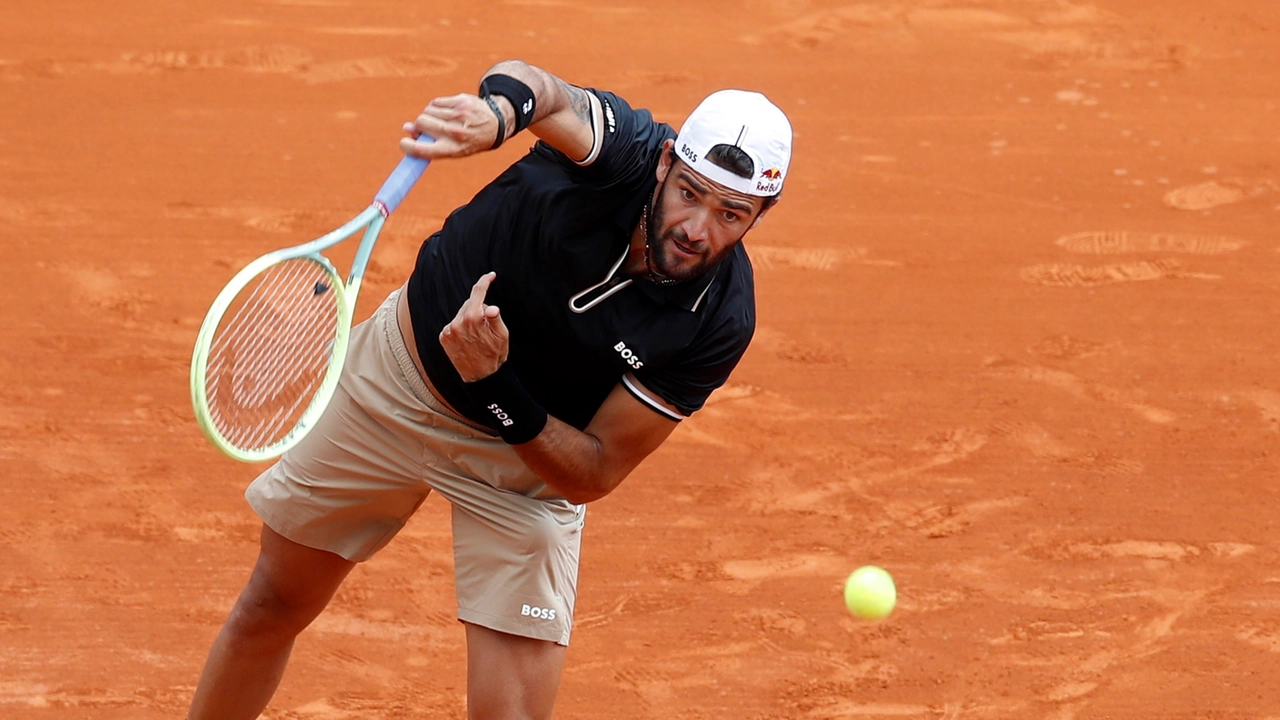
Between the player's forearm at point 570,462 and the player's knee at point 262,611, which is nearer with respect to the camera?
the player's forearm at point 570,462

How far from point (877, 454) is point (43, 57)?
562cm

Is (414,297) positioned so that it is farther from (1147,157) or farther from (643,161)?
(1147,157)

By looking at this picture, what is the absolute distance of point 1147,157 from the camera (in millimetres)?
8391

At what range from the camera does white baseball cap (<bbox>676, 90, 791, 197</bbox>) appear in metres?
3.49

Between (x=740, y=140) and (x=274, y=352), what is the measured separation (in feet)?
4.06

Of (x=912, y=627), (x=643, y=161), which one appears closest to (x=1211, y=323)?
(x=912, y=627)

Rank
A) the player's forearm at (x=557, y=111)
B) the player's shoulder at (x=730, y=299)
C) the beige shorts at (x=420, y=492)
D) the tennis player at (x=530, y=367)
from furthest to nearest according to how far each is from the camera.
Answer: the beige shorts at (x=420, y=492) < the player's shoulder at (x=730, y=299) < the tennis player at (x=530, y=367) < the player's forearm at (x=557, y=111)

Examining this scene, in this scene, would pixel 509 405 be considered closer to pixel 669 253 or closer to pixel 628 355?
pixel 628 355

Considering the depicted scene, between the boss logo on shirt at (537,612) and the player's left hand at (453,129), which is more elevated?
the player's left hand at (453,129)

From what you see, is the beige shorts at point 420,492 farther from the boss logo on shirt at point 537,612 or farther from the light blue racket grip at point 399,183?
the light blue racket grip at point 399,183

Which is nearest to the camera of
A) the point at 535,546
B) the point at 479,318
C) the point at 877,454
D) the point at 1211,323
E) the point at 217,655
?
the point at 479,318

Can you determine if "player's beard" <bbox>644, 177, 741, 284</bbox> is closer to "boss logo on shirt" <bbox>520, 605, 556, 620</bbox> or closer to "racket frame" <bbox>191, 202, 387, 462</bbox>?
"racket frame" <bbox>191, 202, 387, 462</bbox>

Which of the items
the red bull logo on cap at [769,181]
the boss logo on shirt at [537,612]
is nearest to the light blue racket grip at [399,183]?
the red bull logo on cap at [769,181]

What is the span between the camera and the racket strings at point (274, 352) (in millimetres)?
3465
